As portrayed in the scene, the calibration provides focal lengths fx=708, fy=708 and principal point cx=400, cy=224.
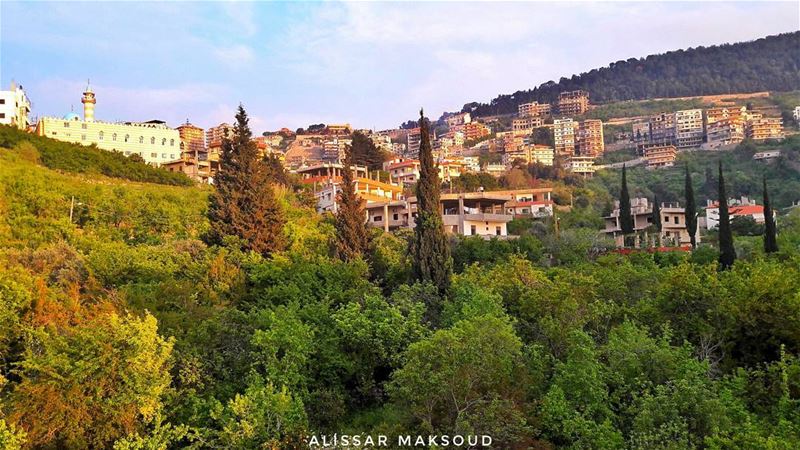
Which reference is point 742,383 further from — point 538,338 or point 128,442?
point 128,442

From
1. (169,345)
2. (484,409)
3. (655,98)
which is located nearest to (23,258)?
(169,345)

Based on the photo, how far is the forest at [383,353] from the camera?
45.4 ft

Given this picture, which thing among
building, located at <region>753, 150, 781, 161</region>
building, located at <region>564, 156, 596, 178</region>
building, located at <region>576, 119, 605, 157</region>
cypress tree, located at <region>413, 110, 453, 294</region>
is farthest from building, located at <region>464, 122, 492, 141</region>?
cypress tree, located at <region>413, 110, 453, 294</region>

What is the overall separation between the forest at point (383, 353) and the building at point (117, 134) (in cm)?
4096

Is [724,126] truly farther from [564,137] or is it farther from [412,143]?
[412,143]

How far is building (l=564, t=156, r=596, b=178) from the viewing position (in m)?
89.0

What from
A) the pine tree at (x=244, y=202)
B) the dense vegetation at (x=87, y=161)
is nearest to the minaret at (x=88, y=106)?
the dense vegetation at (x=87, y=161)

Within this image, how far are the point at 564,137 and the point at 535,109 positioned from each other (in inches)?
1069

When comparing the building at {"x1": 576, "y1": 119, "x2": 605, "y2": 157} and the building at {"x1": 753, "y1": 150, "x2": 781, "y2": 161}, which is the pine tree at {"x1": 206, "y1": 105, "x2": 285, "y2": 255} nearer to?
the building at {"x1": 753, "y1": 150, "x2": 781, "y2": 161}

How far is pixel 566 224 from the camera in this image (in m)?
49.5

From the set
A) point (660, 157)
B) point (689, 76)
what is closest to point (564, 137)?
point (660, 157)

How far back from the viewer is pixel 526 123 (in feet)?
437

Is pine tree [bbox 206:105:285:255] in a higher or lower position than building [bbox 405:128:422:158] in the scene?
lower

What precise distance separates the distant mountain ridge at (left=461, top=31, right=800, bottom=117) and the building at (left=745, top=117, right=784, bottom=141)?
32866 mm
